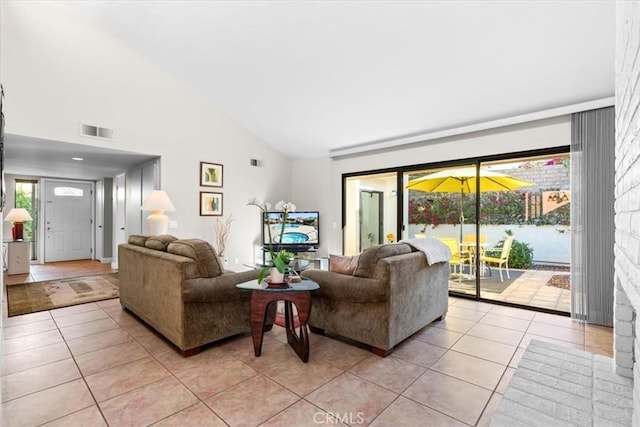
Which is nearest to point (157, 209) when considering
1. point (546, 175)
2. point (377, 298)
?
point (377, 298)

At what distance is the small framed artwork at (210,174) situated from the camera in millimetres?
5543

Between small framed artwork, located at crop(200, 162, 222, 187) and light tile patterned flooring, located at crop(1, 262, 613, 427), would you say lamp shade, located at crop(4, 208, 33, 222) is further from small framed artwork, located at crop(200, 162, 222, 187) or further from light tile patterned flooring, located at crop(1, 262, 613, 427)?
light tile patterned flooring, located at crop(1, 262, 613, 427)

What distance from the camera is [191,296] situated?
8.33 ft

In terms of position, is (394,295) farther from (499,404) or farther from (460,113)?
(460,113)

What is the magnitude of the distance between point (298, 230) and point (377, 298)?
375cm

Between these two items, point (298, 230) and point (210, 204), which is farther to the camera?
point (298, 230)

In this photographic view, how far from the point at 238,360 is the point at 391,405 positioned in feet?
4.04

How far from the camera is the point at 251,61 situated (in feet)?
13.8

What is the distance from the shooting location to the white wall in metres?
3.87

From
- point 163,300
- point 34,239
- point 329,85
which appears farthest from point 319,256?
point 34,239

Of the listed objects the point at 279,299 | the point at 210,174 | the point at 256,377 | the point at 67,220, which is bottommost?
the point at 256,377

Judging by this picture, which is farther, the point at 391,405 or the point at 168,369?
the point at 168,369

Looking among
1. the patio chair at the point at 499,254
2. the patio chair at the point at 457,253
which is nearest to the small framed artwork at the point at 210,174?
the patio chair at the point at 457,253

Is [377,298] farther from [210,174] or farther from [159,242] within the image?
[210,174]
